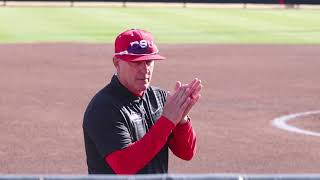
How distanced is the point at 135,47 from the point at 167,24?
80.8 ft

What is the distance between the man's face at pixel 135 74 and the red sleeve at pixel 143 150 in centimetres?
29

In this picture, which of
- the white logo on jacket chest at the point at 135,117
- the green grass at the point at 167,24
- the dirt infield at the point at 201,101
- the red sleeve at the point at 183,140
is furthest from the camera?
the green grass at the point at 167,24

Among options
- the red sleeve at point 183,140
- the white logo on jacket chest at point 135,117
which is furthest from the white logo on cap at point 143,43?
the red sleeve at point 183,140

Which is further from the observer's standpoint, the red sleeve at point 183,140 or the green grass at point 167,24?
the green grass at point 167,24

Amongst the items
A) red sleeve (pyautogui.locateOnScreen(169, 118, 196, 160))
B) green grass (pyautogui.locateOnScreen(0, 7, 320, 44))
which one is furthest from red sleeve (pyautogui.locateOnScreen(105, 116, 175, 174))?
green grass (pyautogui.locateOnScreen(0, 7, 320, 44))

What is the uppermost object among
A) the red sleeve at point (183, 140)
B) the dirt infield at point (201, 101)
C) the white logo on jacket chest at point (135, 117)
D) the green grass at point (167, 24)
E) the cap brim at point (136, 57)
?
the cap brim at point (136, 57)

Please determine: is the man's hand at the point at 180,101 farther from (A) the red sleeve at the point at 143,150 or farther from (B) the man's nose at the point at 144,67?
(B) the man's nose at the point at 144,67

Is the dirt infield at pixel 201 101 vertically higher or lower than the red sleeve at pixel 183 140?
lower

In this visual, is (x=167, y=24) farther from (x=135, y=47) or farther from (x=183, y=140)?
(x=135, y=47)

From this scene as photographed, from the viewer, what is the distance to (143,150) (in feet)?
13.9

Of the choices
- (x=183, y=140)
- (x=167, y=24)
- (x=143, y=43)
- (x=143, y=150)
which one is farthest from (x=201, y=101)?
(x=167, y=24)

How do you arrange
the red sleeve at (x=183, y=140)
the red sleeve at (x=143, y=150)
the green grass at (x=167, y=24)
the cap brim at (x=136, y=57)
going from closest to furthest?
the red sleeve at (x=143, y=150) < the cap brim at (x=136, y=57) < the red sleeve at (x=183, y=140) < the green grass at (x=167, y=24)

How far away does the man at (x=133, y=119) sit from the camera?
14.0 feet

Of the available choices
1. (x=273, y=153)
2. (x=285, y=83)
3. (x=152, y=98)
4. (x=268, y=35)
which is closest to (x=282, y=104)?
(x=285, y=83)
